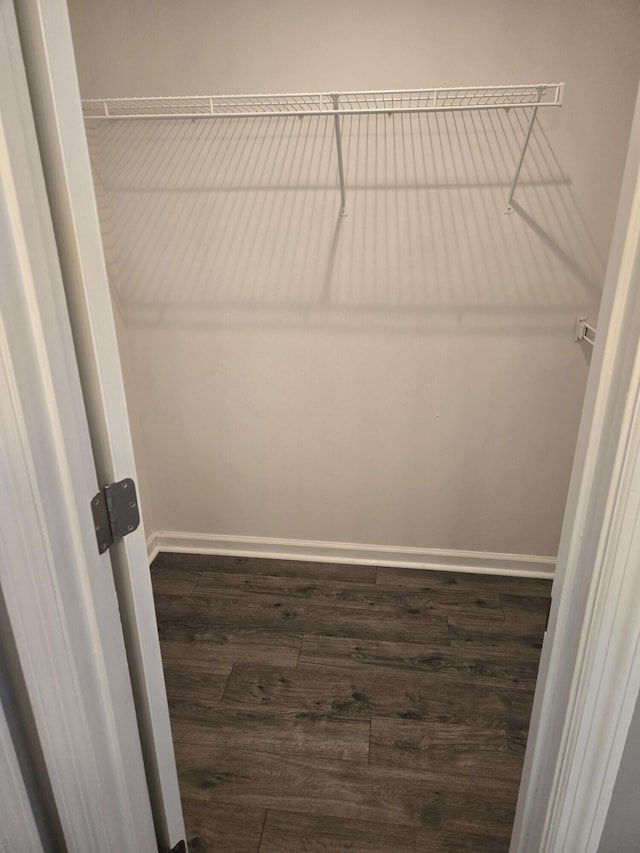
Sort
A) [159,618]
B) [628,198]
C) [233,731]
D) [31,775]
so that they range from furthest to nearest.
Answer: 1. [159,618]
2. [233,731]
3. [31,775]
4. [628,198]

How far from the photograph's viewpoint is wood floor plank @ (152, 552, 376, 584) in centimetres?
260

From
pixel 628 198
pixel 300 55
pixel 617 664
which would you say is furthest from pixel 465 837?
pixel 300 55

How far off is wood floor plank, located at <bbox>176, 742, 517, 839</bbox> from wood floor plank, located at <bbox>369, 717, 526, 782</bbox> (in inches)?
1.3

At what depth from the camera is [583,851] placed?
881mm

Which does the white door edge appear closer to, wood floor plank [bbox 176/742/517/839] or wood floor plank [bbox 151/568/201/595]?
wood floor plank [bbox 176/742/517/839]

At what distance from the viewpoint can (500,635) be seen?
2213mm

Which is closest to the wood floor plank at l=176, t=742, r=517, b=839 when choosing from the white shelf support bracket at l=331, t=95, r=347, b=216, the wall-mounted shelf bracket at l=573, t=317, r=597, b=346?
the wall-mounted shelf bracket at l=573, t=317, r=597, b=346

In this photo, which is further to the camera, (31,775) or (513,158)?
(513,158)

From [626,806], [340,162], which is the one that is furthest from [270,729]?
[340,162]

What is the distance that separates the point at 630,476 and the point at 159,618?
213cm

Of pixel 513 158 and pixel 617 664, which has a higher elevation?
pixel 513 158

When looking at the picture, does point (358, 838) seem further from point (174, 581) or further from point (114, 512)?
point (174, 581)

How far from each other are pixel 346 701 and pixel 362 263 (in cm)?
166

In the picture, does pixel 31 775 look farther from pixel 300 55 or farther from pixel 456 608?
pixel 300 55
